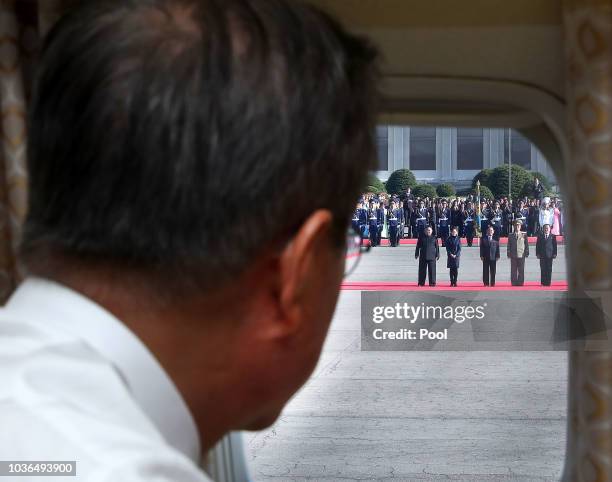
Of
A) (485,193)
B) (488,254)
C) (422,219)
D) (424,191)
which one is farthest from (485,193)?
(422,219)

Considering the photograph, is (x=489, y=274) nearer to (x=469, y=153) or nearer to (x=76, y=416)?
(x=469, y=153)

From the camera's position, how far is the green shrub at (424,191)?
47.3ft

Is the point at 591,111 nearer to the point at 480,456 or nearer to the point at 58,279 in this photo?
the point at 58,279

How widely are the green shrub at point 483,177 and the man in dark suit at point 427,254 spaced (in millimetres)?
4733

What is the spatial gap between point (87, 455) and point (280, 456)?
489cm

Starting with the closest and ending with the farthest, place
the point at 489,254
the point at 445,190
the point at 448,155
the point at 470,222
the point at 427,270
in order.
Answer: the point at 427,270
the point at 489,254
the point at 470,222
the point at 445,190
the point at 448,155

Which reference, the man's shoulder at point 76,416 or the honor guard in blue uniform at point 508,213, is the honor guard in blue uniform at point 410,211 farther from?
the man's shoulder at point 76,416

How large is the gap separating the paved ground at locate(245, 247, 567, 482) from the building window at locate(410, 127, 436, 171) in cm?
898

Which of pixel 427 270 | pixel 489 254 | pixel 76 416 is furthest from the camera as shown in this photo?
pixel 489 254

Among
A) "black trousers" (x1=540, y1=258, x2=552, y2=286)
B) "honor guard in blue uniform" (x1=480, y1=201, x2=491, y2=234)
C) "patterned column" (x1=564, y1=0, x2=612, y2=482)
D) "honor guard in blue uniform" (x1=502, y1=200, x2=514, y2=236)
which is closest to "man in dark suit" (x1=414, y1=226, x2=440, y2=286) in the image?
"honor guard in blue uniform" (x1=480, y1=201, x2=491, y2=234)

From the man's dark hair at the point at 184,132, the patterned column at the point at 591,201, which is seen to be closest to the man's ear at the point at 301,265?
the man's dark hair at the point at 184,132

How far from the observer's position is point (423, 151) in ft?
56.2

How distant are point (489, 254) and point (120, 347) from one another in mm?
11796

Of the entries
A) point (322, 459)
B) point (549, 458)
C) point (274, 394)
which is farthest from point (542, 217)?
point (274, 394)
